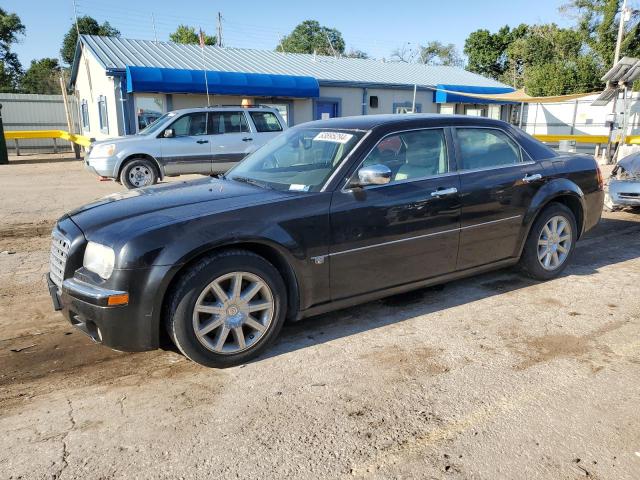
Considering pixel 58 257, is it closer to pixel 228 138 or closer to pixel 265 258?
pixel 265 258

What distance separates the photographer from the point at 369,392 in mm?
3219

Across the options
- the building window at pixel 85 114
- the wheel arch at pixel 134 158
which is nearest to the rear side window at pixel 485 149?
the wheel arch at pixel 134 158

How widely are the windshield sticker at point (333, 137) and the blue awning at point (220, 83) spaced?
46.2ft

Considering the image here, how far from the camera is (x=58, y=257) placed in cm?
358

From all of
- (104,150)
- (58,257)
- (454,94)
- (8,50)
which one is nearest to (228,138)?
(104,150)

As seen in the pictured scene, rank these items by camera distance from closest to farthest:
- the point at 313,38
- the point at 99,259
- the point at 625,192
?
the point at 99,259
the point at 625,192
the point at 313,38

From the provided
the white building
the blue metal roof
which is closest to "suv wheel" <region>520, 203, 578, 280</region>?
the white building

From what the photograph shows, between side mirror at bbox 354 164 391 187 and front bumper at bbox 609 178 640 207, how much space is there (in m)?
5.83

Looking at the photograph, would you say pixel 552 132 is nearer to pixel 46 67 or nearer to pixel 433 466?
pixel 433 466

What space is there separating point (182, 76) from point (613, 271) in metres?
15.4

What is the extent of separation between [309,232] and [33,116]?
2601 centimetres

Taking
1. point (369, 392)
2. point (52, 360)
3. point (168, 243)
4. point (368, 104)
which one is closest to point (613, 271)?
point (369, 392)

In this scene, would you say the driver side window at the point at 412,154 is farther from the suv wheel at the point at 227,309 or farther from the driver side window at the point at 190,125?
the driver side window at the point at 190,125

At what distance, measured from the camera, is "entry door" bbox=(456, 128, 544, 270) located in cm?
452
